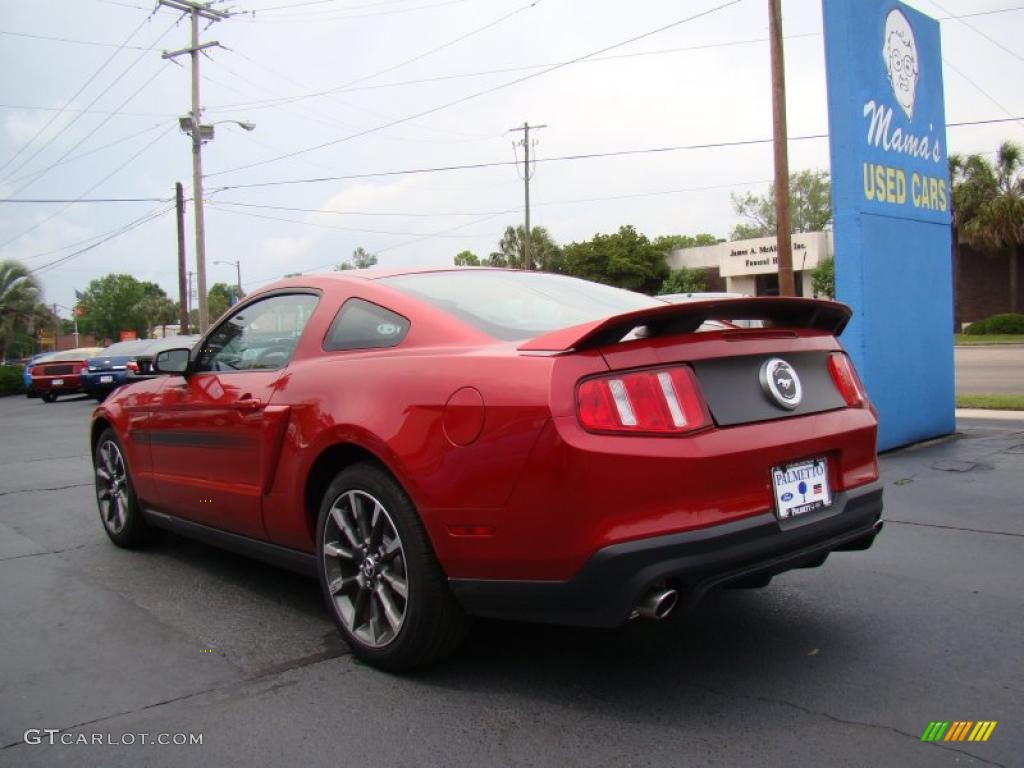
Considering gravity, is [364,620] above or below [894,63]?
below

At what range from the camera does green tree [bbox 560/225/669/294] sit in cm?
5206

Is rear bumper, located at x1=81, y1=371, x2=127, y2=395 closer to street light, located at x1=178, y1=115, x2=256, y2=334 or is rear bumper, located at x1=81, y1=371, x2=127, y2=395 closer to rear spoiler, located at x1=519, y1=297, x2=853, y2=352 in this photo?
street light, located at x1=178, y1=115, x2=256, y2=334

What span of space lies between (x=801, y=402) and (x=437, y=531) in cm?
139

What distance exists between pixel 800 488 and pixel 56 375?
25.0m

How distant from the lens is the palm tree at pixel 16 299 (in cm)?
4428

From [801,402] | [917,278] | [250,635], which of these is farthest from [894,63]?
[250,635]

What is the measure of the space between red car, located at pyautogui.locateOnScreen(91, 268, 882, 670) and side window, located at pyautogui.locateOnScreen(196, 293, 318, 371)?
2 cm

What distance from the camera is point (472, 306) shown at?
11.5 feet

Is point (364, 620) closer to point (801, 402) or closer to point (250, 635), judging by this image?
point (250, 635)

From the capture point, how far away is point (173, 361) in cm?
464

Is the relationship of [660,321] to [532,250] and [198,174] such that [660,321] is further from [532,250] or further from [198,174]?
[532,250]

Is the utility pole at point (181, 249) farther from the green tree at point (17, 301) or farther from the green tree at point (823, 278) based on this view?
the green tree at point (823, 278)

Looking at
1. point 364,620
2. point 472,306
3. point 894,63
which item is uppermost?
point 894,63

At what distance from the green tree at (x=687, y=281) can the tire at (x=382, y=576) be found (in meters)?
48.0
